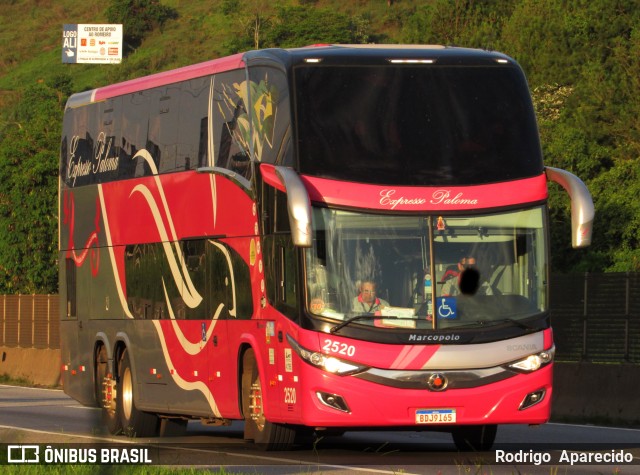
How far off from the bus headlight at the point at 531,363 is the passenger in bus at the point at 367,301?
4.83ft

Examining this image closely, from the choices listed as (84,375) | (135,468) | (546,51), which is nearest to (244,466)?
(135,468)

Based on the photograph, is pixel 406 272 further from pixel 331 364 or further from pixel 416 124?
pixel 416 124

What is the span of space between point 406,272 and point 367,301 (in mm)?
501

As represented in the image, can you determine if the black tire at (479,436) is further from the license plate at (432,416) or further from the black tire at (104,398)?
the black tire at (104,398)

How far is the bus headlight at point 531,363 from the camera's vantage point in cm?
1669

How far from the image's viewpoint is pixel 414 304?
54.5 ft

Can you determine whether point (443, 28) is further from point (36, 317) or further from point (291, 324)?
point (291, 324)

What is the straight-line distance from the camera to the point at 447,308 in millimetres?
16625

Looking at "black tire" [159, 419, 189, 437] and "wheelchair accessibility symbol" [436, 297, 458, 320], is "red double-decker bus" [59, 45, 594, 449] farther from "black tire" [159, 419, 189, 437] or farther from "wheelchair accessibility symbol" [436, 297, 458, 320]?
"black tire" [159, 419, 189, 437]

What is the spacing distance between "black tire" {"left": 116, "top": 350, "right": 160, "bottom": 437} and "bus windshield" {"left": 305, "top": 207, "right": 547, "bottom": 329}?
20.9ft

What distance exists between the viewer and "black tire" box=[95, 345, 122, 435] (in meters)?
23.2

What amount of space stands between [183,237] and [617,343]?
7889 mm
